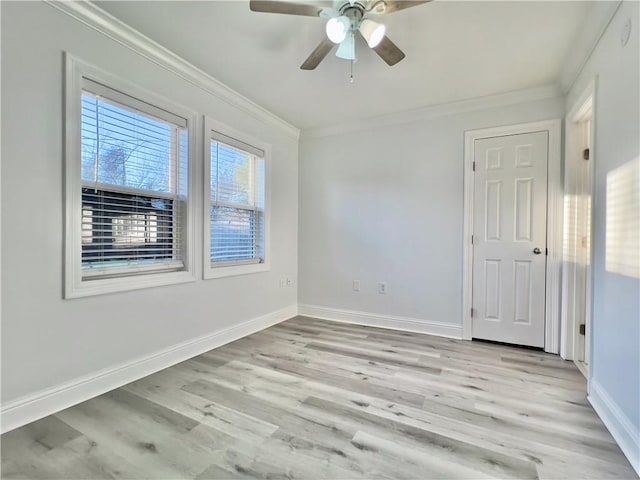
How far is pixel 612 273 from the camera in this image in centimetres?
168

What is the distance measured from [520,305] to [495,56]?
224 centimetres

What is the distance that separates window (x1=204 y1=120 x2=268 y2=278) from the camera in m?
2.88

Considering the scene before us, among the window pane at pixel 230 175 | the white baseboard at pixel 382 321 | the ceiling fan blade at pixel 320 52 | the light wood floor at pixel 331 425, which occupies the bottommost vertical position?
the light wood floor at pixel 331 425

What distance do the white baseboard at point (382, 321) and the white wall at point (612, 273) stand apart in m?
1.36

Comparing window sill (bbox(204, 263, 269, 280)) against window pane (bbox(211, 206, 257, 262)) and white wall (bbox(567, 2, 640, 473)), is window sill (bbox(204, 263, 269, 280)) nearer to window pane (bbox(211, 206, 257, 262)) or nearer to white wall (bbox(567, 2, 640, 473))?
window pane (bbox(211, 206, 257, 262))

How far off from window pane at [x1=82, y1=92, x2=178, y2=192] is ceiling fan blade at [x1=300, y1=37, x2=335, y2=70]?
1.26m

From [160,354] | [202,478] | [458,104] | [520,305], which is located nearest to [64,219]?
[160,354]

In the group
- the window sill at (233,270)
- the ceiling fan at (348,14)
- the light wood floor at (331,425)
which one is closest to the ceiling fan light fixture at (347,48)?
the ceiling fan at (348,14)

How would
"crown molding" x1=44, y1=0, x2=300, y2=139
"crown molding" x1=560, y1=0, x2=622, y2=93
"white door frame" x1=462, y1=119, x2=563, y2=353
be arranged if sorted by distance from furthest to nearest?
"white door frame" x1=462, y1=119, x2=563, y2=353 < "crown molding" x1=44, y1=0, x2=300, y2=139 < "crown molding" x1=560, y1=0, x2=622, y2=93

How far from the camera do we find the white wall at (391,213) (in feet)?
10.5

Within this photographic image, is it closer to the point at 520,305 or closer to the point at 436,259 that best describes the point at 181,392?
the point at 436,259

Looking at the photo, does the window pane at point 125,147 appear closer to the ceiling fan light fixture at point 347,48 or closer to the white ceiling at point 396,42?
the white ceiling at point 396,42

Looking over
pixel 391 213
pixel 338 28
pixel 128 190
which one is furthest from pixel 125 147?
pixel 391 213

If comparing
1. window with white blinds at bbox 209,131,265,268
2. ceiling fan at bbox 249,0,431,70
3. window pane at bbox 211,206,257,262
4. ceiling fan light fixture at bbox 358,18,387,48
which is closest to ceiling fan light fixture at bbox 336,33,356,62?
ceiling fan at bbox 249,0,431,70
